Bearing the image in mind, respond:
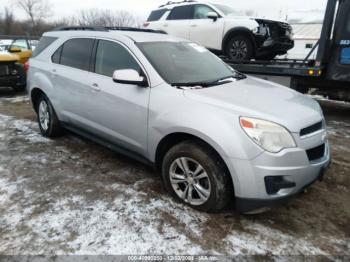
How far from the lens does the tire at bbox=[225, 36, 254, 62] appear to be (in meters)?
7.07

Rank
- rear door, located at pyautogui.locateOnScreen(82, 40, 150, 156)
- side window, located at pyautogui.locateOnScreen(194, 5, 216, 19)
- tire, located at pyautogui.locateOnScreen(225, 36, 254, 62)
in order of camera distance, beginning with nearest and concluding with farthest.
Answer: rear door, located at pyautogui.locateOnScreen(82, 40, 150, 156), tire, located at pyautogui.locateOnScreen(225, 36, 254, 62), side window, located at pyautogui.locateOnScreen(194, 5, 216, 19)

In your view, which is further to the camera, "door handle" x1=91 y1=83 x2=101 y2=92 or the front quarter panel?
"door handle" x1=91 y1=83 x2=101 y2=92

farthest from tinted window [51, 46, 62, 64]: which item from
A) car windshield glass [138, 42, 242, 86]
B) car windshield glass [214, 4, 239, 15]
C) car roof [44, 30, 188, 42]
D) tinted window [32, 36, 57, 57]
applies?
car windshield glass [214, 4, 239, 15]

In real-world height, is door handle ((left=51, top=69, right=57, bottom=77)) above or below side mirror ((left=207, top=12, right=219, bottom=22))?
below

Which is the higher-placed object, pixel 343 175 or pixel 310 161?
pixel 310 161

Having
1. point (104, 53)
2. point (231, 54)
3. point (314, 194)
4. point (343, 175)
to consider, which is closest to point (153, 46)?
point (104, 53)

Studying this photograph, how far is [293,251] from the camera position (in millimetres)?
2451

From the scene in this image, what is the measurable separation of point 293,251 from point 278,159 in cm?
77

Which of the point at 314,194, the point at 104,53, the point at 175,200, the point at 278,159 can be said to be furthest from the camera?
the point at 104,53

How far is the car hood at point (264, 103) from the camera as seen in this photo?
2.57 meters

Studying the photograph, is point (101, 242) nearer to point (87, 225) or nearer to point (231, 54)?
point (87, 225)

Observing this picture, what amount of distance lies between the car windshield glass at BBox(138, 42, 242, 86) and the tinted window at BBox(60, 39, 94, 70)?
92 centimetres

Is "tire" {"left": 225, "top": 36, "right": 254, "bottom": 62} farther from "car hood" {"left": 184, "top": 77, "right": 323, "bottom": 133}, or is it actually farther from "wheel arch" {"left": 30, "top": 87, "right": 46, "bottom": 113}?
"wheel arch" {"left": 30, "top": 87, "right": 46, "bottom": 113}

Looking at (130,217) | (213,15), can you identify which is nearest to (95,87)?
(130,217)
